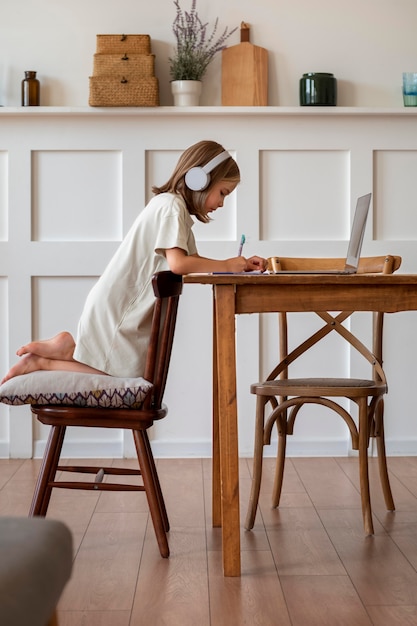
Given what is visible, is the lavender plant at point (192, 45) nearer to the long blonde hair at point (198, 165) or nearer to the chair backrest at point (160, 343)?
the long blonde hair at point (198, 165)

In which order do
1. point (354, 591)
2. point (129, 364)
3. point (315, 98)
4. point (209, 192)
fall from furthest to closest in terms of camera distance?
point (315, 98), point (209, 192), point (129, 364), point (354, 591)

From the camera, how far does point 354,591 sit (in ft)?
6.68

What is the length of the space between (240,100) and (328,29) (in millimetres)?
497

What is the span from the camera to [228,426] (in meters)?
2.17

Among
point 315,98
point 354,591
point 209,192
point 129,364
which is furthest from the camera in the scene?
point 315,98

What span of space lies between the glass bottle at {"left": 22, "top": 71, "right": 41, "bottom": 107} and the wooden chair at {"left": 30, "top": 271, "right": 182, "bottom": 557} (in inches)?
65.0

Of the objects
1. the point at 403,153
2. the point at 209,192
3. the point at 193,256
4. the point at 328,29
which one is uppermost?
the point at 328,29

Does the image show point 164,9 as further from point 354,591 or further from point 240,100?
point 354,591

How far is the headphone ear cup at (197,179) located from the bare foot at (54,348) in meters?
0.61

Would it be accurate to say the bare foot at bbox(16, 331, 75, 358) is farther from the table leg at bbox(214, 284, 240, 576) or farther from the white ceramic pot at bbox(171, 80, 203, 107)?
the white ceramic pot at bbox(171, 80, 203, 107)

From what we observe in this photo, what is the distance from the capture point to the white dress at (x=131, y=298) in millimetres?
2457

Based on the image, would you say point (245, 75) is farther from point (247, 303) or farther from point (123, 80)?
point (247, 303)

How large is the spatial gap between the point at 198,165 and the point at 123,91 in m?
1.10

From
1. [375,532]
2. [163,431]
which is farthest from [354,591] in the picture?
[163,431]
